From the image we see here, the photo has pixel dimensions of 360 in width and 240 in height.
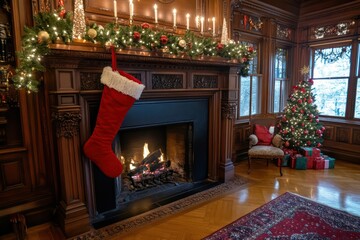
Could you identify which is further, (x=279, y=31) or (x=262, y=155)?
(x=279, y=31)

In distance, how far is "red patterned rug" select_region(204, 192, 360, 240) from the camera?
218 centimetres

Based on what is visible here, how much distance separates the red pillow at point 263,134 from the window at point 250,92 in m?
0.36

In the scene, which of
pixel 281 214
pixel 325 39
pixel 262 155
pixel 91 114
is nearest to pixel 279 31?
pixel 325 39

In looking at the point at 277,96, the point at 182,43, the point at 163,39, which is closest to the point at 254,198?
the point at 182,43

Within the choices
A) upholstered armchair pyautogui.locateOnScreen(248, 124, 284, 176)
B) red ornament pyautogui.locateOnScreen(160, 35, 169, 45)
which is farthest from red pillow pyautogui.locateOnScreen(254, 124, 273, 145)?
red ornament pyautogui.locateOnScreen(160, 35, 169, 45)

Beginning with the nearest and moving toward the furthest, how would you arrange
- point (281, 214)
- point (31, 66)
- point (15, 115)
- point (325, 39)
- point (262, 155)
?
1. point (31, 66)
2. point (15, 115)
3. point (281, 214)
4. point (262, 155)
5. point (325, 39)

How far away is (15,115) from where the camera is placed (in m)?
2.31

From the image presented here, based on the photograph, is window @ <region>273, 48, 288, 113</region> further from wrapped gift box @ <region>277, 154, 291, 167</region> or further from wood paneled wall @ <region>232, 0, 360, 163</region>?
wrapped gift box @ <region>277, 154, 291, 167</region>

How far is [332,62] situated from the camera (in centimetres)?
463

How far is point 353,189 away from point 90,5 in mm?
3985

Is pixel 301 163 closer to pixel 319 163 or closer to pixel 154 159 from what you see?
pixel 319 163

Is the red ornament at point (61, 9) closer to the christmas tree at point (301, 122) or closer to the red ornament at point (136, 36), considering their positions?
the red ornament at point (136, 36)

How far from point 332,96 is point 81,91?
4.78 m

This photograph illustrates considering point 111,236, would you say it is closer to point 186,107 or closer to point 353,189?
point 186,107
